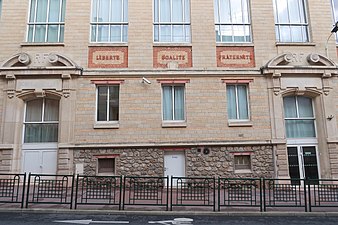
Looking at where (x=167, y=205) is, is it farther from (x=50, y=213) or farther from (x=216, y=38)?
(x=216, y=38)

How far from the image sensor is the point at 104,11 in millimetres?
14234

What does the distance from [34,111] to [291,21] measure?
14129mm

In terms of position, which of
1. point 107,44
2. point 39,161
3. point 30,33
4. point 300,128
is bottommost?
point 39,161

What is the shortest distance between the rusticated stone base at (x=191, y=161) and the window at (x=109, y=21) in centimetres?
577

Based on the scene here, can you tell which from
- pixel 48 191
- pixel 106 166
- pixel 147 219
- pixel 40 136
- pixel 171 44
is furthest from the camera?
pixel 171 44

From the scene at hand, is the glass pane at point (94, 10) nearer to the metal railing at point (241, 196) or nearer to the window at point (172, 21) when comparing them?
the window at point (172, 21)

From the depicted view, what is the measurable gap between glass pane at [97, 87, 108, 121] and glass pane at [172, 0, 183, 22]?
17.1ft

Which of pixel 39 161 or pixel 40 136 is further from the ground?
pixel 40 136

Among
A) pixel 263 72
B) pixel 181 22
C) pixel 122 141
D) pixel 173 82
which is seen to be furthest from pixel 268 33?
pixel 122 141

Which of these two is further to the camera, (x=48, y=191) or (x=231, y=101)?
(x=231, y=101)

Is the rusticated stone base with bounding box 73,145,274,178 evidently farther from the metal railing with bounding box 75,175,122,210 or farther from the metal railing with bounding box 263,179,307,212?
the metal railing with bounding box 263,179,307,212

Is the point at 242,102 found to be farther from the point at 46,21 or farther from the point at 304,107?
the point at 46,21

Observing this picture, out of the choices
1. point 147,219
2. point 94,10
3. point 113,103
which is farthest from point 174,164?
point 94,10

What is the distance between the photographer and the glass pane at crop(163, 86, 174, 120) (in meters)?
13.4
